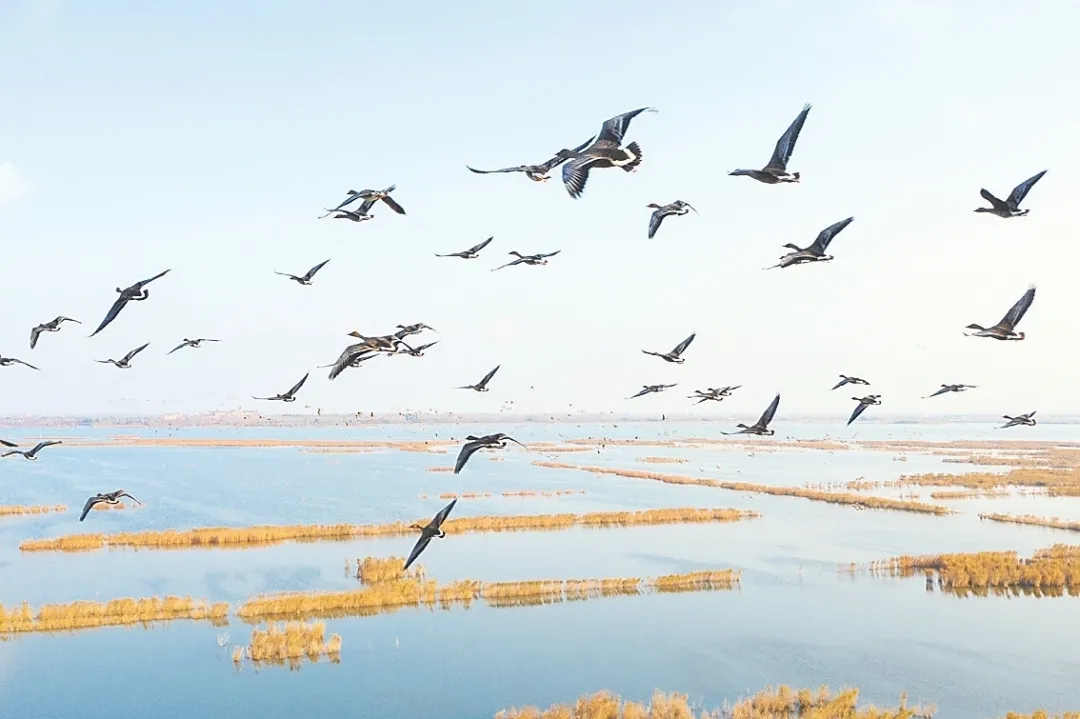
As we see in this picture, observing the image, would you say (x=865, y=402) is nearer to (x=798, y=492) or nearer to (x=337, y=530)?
(x=337, y=530)

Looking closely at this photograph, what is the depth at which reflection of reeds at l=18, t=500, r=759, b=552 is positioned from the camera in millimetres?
51531

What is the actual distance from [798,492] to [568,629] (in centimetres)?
4403

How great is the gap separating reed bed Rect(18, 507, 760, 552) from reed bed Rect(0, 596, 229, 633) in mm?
14293

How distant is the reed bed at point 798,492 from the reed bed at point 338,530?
1063 centimetres

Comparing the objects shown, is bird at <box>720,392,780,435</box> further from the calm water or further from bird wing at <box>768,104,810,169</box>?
the calm water

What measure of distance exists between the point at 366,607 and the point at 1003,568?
29.1 metres

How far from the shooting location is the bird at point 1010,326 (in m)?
15.1

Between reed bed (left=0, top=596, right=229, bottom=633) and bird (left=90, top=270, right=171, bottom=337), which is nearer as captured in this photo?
bird (left=90, top=270, right=171, bottom=337)

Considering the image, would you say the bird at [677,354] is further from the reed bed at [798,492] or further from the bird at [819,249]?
the reed bed at [798,492]

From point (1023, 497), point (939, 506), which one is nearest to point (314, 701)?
point (939, 506)

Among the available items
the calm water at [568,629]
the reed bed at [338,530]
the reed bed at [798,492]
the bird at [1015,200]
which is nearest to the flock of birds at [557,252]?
the bird at [1015,200]

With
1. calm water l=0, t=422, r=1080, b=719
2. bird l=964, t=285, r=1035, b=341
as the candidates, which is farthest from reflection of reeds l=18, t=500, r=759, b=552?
bird l=964, t=285, r=1035, b=341

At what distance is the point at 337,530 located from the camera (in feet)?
182

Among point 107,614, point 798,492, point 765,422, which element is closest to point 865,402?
point 765,422
